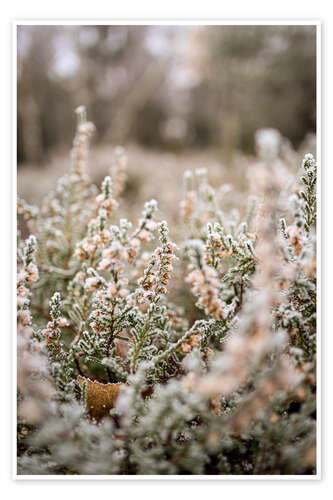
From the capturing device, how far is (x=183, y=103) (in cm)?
585

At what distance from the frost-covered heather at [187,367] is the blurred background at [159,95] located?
70.6 inches

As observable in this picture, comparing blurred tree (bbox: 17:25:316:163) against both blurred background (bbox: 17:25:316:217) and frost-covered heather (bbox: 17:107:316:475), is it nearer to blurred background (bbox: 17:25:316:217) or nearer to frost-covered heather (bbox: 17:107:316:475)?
blurred background (bbox: 17:25:316:217)

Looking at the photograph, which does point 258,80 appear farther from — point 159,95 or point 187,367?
point 187,367

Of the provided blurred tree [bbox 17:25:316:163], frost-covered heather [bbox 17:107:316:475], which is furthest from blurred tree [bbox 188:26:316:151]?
frost-covered heather [bbox 17:107:316:475]

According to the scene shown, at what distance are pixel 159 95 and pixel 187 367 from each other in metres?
5.63

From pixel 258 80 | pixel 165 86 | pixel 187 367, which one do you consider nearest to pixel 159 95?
pixel 165 86

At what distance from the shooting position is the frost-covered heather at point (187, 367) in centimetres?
58

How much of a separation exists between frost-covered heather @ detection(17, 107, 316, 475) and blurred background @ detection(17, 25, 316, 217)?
1.79m

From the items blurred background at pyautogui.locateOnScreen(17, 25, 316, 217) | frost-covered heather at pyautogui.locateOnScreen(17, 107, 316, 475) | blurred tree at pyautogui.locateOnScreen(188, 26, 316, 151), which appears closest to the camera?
frost-covered heather at pyautogui.locateOnScreen(17, 107, 316, 475)

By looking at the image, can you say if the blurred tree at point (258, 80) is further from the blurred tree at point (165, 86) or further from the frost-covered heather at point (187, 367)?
the frost-covered heather at point (187, 367)

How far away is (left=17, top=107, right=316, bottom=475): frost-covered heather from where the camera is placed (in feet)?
1.91

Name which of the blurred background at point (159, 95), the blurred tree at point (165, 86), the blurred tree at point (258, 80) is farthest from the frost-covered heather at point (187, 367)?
the blurred tree at point (165, 86)
